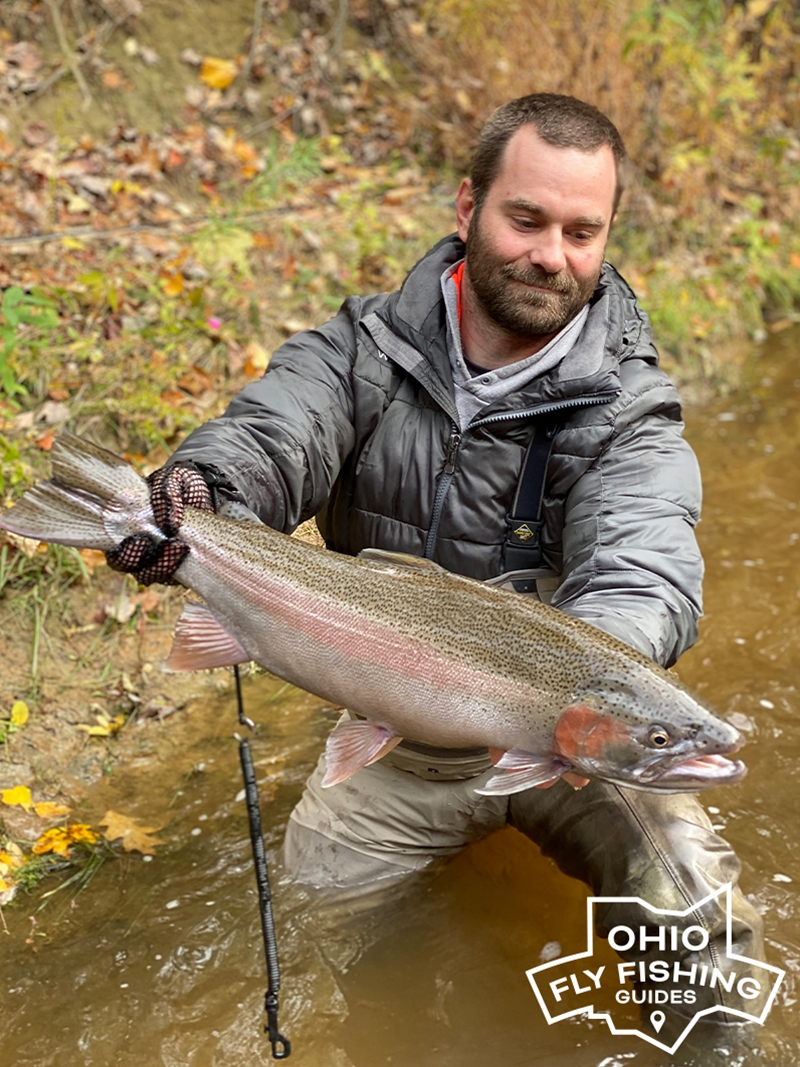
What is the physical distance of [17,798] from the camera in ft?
13.9

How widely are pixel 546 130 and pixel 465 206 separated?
0.46m

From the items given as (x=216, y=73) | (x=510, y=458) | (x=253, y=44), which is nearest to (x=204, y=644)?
(x=510, y=458)

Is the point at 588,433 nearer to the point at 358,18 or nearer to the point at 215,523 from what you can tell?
the point at 215,523

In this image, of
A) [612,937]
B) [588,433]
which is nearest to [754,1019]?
[612,937]

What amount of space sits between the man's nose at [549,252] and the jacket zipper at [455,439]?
0.43 metres

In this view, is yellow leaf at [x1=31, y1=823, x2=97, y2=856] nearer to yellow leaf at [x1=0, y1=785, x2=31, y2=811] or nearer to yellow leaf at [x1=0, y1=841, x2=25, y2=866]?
yellow leaf at [x1=0, y1=841, x2=25, y2=866]

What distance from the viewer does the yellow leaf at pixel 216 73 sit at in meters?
9.20

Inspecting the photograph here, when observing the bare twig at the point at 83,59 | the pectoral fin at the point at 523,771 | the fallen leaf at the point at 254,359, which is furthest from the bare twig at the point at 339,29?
the pectoral fin at the point at 523,771

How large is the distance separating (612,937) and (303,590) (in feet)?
4.98

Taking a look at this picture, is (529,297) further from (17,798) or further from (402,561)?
(17,798)

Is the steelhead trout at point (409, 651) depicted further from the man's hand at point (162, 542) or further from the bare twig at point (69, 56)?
the bare twig at point (69, 56)

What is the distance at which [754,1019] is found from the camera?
3.17 metres

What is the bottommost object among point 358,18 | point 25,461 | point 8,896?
point 8,896

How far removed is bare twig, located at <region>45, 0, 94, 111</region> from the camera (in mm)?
8172
